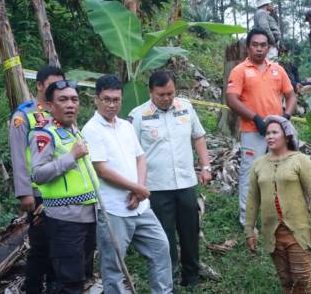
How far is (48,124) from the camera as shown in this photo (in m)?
3.66

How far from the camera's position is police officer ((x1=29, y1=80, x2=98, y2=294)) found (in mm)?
3576

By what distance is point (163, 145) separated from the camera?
4.52m

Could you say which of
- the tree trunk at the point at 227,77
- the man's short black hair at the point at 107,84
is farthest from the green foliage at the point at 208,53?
the man's short black hair at the point at 107,84

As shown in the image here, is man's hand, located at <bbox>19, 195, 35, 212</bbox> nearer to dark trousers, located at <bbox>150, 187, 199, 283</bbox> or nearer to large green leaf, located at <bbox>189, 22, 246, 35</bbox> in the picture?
dark trousers, located at <bbox>150, 187, 199, 283</bbox>

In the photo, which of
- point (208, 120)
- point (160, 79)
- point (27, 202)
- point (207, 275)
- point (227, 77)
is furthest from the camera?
point (208, 120)

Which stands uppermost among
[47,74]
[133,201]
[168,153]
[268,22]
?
[268,22]

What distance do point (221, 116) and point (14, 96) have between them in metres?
4.12

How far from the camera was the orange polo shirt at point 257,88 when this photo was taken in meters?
5.43

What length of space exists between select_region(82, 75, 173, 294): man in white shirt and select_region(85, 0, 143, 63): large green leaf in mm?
2216

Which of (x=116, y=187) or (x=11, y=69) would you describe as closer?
(x=116, y=187)

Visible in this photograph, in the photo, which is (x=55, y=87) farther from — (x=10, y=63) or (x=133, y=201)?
(x=10, y=63)

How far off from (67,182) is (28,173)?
44cm

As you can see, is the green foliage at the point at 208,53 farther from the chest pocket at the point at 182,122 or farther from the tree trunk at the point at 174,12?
the chest pocket at the point at 182,122

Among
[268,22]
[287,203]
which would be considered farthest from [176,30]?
[268,22]
